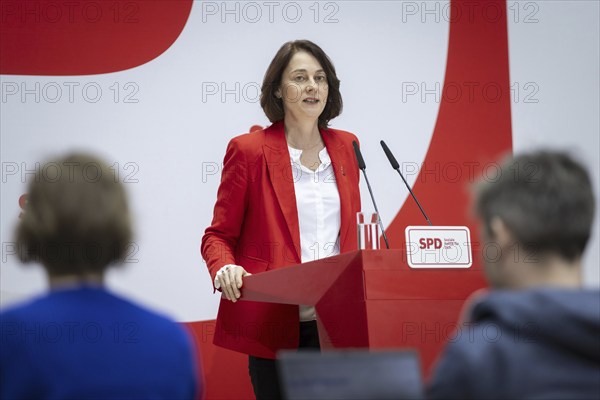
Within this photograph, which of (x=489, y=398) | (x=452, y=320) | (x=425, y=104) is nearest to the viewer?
(x=489, y=398)

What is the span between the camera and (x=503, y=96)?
13.8ft

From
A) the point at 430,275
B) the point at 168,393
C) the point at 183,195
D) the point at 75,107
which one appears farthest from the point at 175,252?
the point at 168,393

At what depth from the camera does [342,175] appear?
122 inches

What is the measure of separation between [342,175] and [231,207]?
46cm

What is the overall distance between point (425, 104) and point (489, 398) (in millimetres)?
3075

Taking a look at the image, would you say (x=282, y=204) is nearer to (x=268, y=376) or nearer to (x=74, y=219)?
(x=268, y=376)

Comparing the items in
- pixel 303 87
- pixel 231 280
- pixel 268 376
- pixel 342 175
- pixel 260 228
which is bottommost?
pixel 268 376

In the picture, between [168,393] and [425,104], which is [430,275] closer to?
[168,393]

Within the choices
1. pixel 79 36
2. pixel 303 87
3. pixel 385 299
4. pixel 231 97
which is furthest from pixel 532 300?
pixel 79 36

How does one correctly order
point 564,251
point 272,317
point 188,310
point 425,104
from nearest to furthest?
1. point 564,251
2. point 272,317
3. point 188,310
4. point 425,104

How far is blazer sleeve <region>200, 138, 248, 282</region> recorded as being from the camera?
2.97 metres
